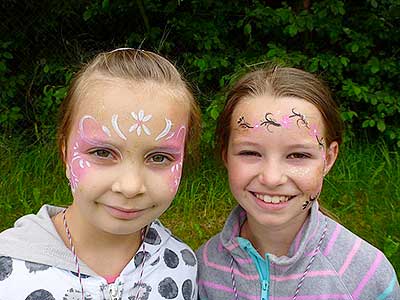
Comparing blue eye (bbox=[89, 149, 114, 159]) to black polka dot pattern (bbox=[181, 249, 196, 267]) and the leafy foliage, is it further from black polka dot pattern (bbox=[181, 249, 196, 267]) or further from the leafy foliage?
the leafy foliage

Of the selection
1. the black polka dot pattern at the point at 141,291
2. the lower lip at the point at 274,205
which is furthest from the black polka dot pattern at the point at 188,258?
the lower lip at the point at 274,205

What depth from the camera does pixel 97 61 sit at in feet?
7.56

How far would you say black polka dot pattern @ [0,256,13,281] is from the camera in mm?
2133

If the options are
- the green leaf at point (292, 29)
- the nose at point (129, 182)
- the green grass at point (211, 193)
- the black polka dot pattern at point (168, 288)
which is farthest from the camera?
the green leaf at point (292, 29)

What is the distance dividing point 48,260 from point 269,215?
0.77 metres

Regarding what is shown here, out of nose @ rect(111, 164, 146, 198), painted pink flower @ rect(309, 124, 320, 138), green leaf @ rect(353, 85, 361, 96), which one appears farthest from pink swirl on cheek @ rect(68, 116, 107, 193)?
green leaf @ rect(353, 85, 361, 96)

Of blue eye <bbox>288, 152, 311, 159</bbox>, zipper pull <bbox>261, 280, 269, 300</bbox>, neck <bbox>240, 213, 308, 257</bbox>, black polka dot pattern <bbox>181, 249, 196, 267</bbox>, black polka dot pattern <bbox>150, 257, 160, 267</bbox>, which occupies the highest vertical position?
blue eye <bbox>288, 152, 311, 159</bbox>

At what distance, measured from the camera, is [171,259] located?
2422mm

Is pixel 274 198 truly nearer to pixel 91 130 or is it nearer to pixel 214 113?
pixel 91 130

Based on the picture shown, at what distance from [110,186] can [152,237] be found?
40 cm

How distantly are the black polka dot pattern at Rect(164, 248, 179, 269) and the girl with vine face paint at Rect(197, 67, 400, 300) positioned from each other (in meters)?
0.22

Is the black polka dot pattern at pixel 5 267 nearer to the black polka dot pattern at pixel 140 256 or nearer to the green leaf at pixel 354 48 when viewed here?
the black polka dot pattern at pixel 140 256

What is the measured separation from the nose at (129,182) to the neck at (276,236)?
2.08ft

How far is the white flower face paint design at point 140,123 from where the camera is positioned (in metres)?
2.11
